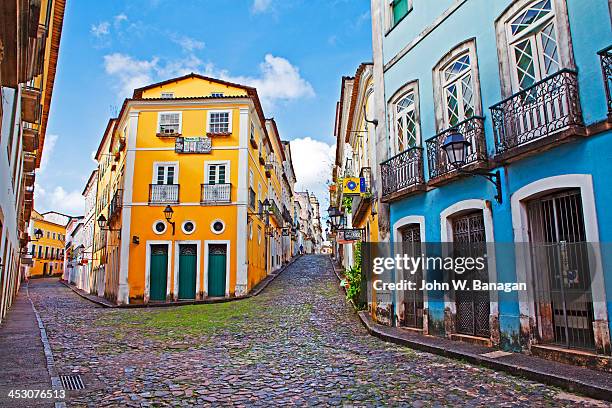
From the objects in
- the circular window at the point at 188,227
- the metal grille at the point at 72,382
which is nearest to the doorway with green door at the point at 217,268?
the circular window at the point at 188,227

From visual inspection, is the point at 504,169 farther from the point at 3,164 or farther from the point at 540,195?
the point at 3,164

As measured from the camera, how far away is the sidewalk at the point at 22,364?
5473 mm

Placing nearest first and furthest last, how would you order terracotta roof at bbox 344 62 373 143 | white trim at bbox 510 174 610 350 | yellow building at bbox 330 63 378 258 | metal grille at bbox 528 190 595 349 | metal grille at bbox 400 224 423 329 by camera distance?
1. white trim at bbox 510 174 610 350
2. metal grille at bbox 528 190 595 349
3. metal grille at bbox 400 224 423 329
4. yellow building at bbox 330 63 378 258
5. terracotta roof at bbox 344 62 373 143

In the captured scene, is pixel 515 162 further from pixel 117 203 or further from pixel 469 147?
pixel 117 203

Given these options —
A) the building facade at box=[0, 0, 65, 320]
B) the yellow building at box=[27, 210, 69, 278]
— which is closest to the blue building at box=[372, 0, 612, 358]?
the building facade at box=[0, 0, 65, 320]

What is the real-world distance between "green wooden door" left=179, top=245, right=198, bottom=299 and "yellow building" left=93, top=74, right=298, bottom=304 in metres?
0.05

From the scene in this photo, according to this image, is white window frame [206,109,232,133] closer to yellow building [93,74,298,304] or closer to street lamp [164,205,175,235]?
yellow building [93,74,298,304]

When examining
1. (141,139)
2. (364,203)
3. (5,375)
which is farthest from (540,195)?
(141,139)

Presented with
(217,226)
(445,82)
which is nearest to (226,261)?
(217,226)

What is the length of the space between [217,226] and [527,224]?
55.7 ft

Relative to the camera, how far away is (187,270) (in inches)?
892

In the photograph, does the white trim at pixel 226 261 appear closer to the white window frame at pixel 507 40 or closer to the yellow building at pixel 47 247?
the white window frame at pixel 507 40

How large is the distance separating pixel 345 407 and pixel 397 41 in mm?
9031

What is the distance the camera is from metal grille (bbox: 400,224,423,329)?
34.3ft
